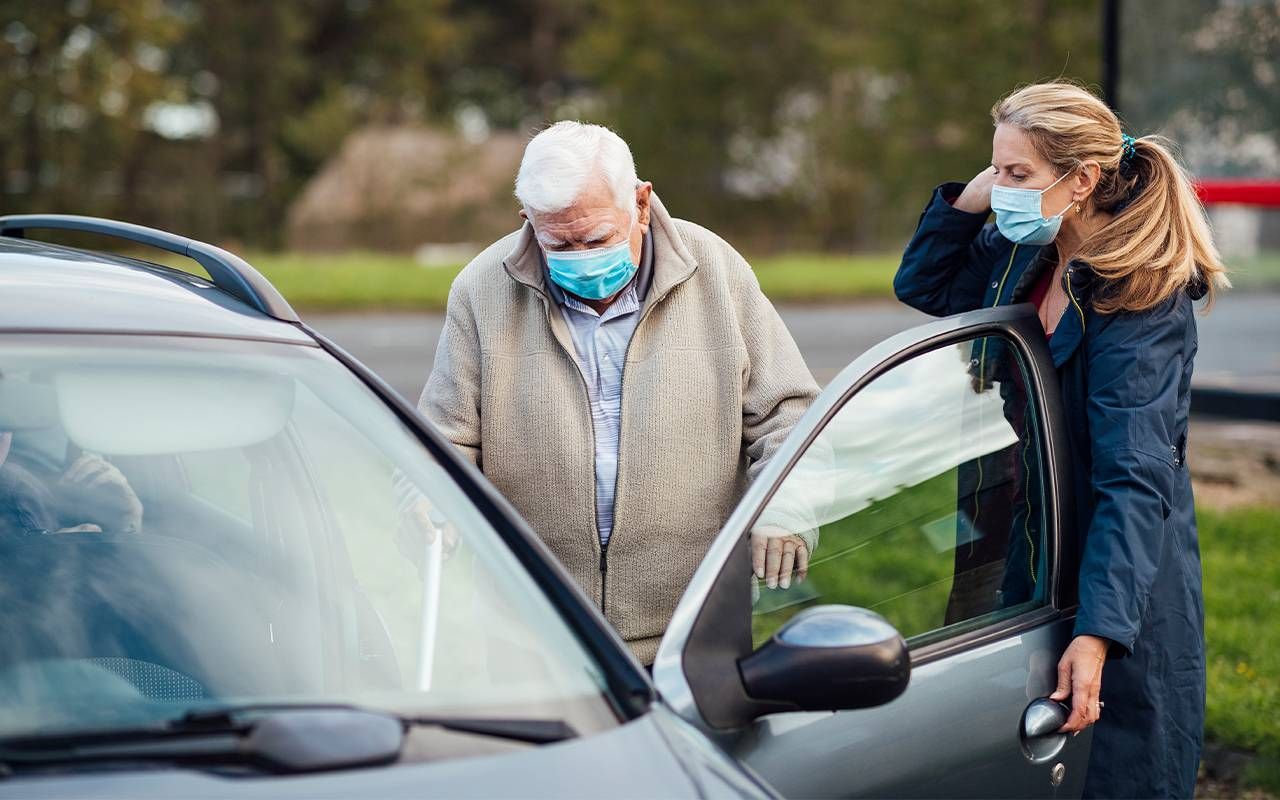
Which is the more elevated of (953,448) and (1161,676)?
(953,448)

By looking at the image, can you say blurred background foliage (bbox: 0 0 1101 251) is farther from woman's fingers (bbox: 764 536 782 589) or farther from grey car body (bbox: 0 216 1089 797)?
woman's fingers (bbox: 764 536 782 589)

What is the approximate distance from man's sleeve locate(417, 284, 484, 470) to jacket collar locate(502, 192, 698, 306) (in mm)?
151

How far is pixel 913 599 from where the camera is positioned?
2.98m

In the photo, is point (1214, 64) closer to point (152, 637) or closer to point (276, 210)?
point (152, 637)

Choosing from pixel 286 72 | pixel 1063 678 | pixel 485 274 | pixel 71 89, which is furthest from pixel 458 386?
pixel 286 72

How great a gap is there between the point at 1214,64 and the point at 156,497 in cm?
688

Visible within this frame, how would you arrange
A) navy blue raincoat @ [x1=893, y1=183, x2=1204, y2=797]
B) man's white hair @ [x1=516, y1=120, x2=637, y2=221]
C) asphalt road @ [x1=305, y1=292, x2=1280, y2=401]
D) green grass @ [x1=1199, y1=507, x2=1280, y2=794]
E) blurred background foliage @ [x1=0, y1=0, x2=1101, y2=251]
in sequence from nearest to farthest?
navy blue raincoat @ [x1=893, y1=183, x2=1204, y2=797]
man's white hair @ [x1=516, y1=120, x2=637, y2=221]
green grass @ [x1=1199, y1=507, x2=1280, y2=794]
asphalt road @ [x1=305, y1=292, x2=1280, y2=401]
blurred background foliage @ [x1=0, y1=0, x2=1101, y2=251]

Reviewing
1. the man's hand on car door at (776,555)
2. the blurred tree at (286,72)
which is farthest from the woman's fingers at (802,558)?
the blurred tree at (286,72)

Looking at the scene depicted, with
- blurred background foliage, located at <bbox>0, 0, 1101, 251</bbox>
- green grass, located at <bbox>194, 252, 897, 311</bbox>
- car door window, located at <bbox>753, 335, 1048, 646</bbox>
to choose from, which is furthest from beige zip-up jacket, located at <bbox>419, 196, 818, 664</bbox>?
blurred background foliage, located at <bbox>0, 0, 1101, 251</bbox>

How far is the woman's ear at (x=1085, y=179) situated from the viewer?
289 centimetres

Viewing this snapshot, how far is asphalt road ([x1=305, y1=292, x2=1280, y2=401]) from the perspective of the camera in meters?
8.72

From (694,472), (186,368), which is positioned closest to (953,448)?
(694,472)

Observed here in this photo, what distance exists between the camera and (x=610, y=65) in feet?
105

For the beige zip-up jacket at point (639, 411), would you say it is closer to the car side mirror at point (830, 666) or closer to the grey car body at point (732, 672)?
the grey car body at point (732, 672)
